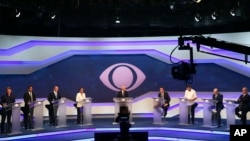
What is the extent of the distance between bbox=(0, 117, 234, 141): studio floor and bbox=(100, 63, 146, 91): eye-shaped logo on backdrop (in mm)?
2358

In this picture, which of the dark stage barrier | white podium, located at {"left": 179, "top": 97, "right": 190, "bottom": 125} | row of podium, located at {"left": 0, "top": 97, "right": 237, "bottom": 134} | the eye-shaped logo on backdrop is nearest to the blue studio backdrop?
the eye-shaped logo on backdrop

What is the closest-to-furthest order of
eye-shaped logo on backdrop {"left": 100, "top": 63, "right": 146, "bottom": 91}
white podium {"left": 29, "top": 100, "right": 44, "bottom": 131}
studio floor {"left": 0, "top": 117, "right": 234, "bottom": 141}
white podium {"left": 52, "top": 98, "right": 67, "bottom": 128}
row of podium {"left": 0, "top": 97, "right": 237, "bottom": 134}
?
studio floor {"left": 0, "top": 117, "right": 234, "bottom": 141}, row of podium {"left": 0, "top": 97, "right": 237, "bottom": 134}, white podium {"left": 29, "top": 100, "right": 44, "bottom": 131}, white podium {"left": 52, "top": 98, "right": 67, "bottom": 128}, eye-shaped logo on backdrop {"left": 100, "top": 63, "right": 146, "bottom": 91}

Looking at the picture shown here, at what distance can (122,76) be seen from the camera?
14.2 metres

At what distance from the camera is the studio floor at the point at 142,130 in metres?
10.1

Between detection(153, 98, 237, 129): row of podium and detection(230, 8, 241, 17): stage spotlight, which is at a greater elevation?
detection(230, 8, 241, 17): stage spotlight

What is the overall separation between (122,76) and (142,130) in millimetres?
3544

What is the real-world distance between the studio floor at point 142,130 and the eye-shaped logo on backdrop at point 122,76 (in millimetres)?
2358

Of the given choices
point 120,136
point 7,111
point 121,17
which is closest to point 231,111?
point 120,136

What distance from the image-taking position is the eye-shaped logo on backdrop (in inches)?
555

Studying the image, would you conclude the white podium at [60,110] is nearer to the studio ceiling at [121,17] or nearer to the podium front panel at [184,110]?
the studio ceiling at [121,17]

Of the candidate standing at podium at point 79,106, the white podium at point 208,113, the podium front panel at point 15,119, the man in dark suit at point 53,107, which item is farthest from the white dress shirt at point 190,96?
the podium front panel at point 15,119

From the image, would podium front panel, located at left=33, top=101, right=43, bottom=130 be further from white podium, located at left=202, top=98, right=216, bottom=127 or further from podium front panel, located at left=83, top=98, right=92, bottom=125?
white podium, located at left=202, top=98, right=216, bottom=127

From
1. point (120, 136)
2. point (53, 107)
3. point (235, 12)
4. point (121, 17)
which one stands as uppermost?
point (121, 17)

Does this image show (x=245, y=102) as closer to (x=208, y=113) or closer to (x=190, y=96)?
(x=208, y=113)
